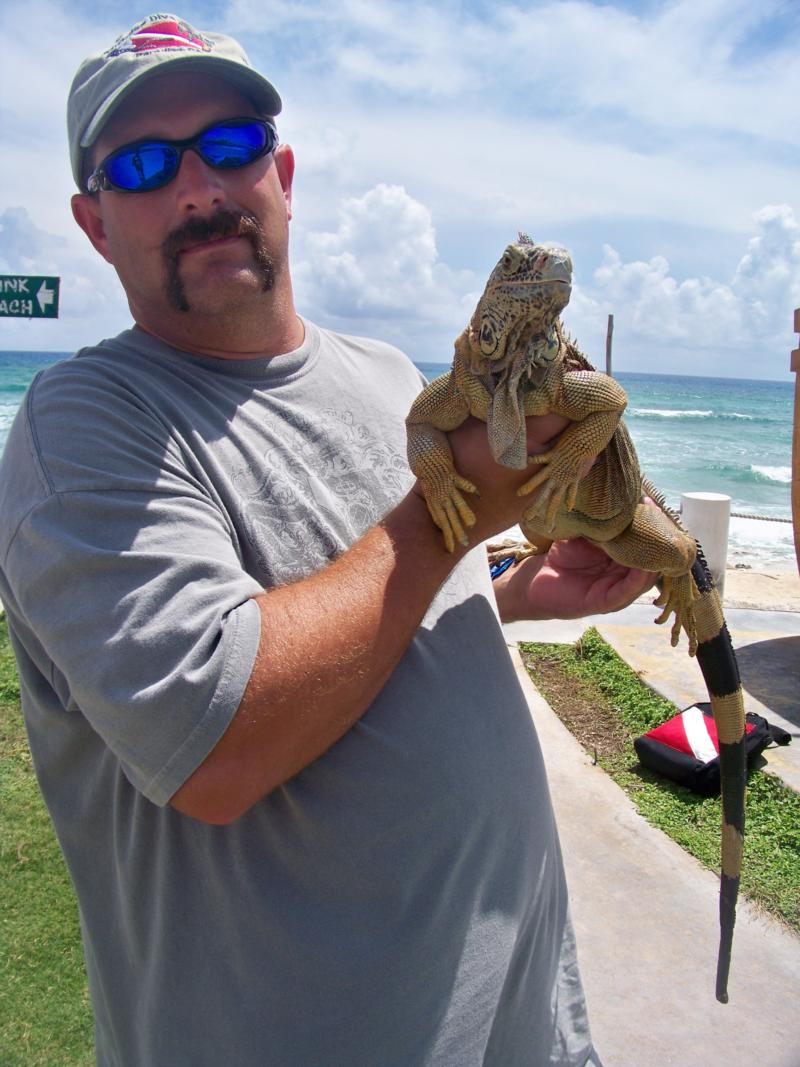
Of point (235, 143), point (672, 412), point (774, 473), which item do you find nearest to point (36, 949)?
point (235, 143)

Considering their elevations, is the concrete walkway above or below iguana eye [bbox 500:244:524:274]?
below

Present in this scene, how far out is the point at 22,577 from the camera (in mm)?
1421

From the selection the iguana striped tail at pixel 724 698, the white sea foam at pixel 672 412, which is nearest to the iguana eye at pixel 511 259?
the iguana striped tail at pixel 724 698

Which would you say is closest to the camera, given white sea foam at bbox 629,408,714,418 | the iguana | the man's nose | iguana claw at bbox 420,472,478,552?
iguana claw at bbox 420,472,478,552

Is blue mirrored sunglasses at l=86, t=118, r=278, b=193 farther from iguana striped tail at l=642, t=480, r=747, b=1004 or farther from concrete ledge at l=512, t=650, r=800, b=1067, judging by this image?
concrete ledge at l=512, t=650, r=800, b=1067

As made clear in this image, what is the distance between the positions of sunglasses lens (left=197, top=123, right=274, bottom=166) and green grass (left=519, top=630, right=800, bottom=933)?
147 inches

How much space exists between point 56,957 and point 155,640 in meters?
2.69

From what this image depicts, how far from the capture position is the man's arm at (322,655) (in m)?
1.39

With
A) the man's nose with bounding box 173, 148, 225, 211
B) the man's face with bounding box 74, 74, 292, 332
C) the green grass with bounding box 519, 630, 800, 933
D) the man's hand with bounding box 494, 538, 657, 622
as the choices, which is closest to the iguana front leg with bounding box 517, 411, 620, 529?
the man's hand with bounding box 494, 538, 657, 622

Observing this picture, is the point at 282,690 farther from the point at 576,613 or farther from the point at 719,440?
the point at 719,440

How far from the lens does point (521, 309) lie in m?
1.89

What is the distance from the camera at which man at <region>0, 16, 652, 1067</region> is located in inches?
55.0

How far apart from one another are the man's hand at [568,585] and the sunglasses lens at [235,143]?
145 centimetres

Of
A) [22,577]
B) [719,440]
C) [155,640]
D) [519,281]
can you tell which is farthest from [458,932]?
[719,440]
